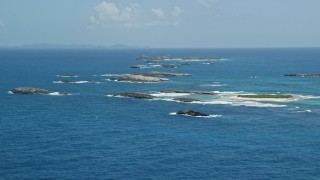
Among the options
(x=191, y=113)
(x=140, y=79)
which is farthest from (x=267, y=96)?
(x=140, y=79)

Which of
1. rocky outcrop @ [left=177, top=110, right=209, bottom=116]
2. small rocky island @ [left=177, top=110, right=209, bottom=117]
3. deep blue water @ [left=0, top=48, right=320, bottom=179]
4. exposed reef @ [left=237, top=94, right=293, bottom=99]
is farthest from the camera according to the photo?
exposed reef @ [left=237, top=94, right=293, bottom=99]

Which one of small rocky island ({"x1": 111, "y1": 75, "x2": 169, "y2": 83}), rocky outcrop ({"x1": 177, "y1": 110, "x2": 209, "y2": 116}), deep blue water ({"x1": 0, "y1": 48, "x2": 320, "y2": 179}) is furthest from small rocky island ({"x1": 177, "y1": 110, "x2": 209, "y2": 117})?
small rocky island ({"x1": 111, "y1": 75, "x2": 169, "y2": 83})

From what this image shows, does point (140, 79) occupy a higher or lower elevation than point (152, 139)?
higher

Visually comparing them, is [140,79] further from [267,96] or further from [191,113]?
[191,113]

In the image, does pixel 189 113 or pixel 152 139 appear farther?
pixel 189 113

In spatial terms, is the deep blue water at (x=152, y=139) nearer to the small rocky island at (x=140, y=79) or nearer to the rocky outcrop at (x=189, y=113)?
the rocky outcrop at (x=189, y=113)

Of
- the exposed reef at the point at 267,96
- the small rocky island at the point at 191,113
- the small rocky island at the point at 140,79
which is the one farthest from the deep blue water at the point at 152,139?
the small rocky island at the point at 140,79

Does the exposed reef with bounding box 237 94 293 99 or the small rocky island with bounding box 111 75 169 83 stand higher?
the exposed reef with bounding box 237 94 293 99

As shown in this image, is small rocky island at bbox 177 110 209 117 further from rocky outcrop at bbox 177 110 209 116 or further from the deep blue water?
the deep blue water

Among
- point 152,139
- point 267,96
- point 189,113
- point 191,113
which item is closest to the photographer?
point 152,139

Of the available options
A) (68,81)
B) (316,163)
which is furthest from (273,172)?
(68,81)

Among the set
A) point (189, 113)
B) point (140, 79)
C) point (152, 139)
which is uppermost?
point (189, 113)
